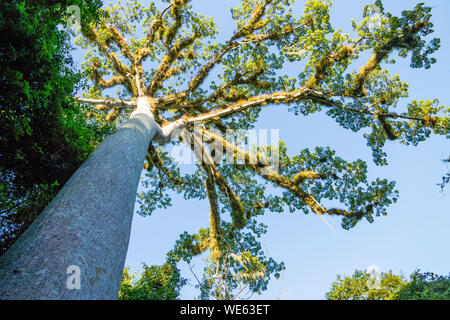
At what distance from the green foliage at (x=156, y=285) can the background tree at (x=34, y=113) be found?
3.72 meters

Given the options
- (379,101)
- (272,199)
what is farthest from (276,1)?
(272,199)

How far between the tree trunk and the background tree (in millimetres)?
1156

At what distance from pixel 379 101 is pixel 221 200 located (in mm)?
6989

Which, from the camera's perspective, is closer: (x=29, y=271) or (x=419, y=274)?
(x=29, y=271)

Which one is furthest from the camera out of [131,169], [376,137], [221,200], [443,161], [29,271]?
[221,200]

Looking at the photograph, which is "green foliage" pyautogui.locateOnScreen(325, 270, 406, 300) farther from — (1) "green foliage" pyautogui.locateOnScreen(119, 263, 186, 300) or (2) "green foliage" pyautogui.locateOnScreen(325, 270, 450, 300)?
(1) "green foliage" pyautogui.locateOnScreen(119, 263, 186, 300)

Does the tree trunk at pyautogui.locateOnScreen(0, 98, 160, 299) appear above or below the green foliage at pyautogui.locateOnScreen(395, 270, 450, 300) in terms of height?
above

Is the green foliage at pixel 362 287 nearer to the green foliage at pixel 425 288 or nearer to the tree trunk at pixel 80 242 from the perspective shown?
the green foliage at pixel 425 288

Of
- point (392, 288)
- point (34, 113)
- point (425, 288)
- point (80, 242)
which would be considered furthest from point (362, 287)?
point (34, 113)

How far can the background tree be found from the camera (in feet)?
9.67

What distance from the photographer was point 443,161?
18.0 feet

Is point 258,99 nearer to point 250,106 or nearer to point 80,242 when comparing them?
point 250,106

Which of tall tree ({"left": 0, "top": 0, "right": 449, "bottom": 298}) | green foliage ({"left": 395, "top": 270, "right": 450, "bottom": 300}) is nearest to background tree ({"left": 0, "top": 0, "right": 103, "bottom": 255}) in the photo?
tall tree ({"left": 0, "top": 0, "right": 449, "bottom": 298})
